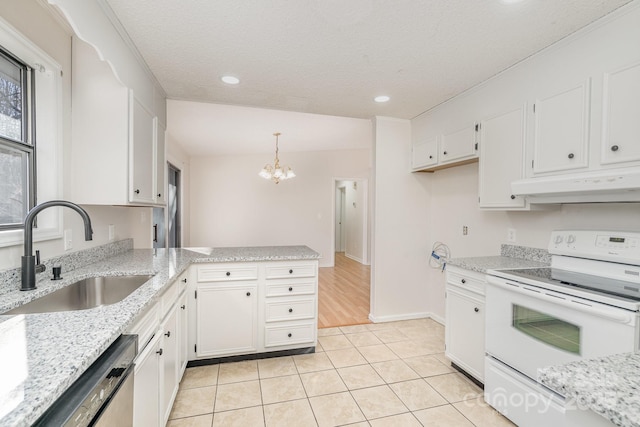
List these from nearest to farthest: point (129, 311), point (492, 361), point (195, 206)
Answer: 1. point (129, 311)
2. point (492, 361)
3. point (195, 206)

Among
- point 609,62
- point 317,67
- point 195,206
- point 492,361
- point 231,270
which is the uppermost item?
point 317,67

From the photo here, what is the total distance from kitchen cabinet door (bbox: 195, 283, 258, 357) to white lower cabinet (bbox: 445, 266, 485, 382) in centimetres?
161

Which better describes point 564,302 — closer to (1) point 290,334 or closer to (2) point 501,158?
(2) point 501,158

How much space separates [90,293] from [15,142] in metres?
0.87

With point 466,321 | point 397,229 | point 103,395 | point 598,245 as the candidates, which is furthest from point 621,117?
point 103,395

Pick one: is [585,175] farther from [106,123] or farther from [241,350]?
[106,123]

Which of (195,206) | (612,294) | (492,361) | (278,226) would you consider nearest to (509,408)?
(492,361)

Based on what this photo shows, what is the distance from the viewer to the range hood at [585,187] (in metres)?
1.47

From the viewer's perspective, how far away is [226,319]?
2371 millimetres

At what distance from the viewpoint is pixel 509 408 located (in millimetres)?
1780

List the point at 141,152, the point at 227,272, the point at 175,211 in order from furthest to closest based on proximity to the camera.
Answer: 1. the point at 175,211
2. the point at 227,272
3. the point at 141,152

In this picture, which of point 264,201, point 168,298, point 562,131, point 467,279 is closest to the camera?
point 168,298

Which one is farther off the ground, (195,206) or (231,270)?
(195,206)

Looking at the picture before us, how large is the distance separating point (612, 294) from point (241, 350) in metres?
2.41
